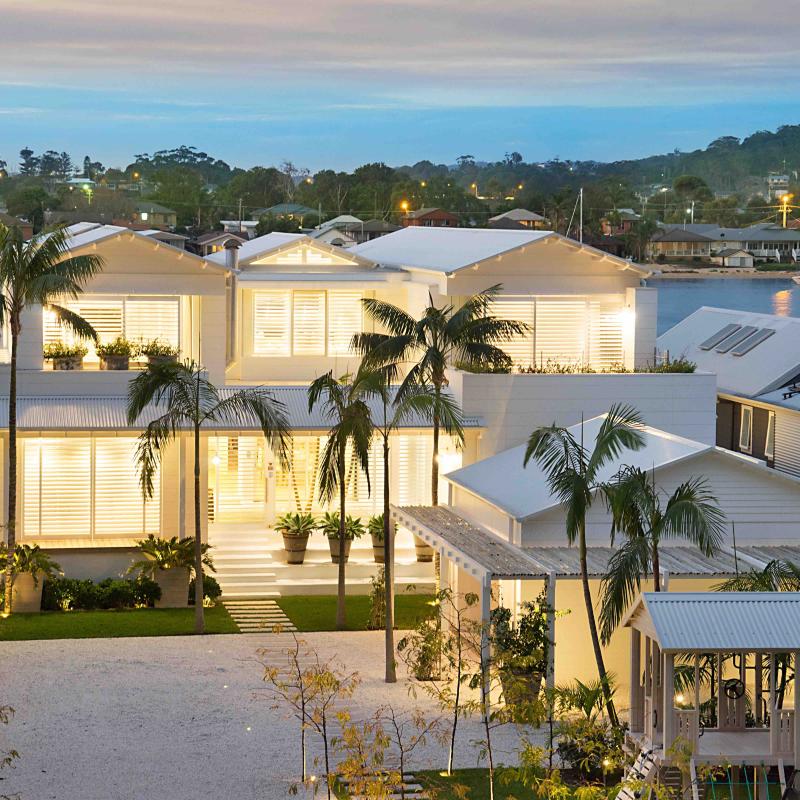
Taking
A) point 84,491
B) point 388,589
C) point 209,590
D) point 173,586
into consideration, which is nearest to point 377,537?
point 209,590

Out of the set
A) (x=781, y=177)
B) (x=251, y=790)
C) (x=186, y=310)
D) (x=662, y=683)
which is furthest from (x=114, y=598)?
(x=781, y=177)

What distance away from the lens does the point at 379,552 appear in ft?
117

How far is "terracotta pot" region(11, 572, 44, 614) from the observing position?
31.2 metres

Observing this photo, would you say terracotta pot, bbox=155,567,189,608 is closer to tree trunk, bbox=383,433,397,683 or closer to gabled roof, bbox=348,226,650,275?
tree trunk, bbox=383,433,397,683

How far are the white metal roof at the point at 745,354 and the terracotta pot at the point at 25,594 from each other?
2020 centimetres

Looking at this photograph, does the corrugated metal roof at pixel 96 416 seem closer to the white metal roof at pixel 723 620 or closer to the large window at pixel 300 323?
the large window at pixel 300 323

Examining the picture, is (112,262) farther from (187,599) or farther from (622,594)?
(622,594)

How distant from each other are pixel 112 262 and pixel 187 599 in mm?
8732

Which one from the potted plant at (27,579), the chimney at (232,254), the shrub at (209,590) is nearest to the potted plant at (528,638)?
the shrub at (209,590)

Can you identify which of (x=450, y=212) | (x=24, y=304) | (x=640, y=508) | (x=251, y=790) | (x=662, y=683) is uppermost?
(x=450, y=212)

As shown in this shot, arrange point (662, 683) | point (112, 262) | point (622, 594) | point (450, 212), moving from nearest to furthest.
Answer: point (662, 683)
point (622, 594)
point (112, 262)
point (450, 212)

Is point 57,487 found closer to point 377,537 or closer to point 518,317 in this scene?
point 377,537

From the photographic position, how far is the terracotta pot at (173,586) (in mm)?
32062

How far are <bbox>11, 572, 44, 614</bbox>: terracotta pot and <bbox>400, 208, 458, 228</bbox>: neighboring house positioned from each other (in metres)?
83.2
